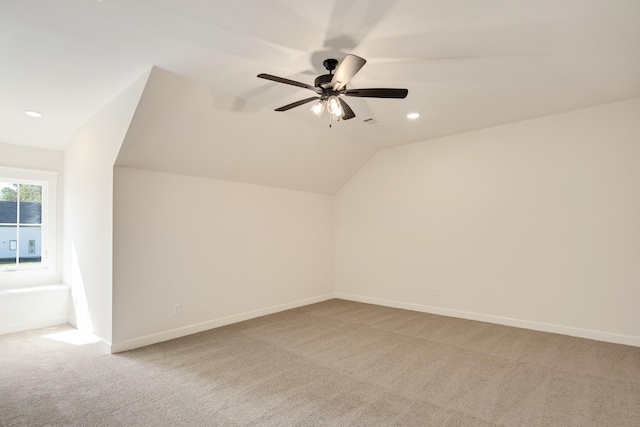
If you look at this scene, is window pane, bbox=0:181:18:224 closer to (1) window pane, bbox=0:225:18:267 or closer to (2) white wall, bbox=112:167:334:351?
(1) window pane, bbox=0:225:18:267

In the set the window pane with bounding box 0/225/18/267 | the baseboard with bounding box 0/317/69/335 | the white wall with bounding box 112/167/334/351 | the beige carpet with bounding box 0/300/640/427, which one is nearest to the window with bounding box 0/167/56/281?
the window pane with bounding box 0/225/18/267

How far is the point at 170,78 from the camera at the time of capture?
3.00 m

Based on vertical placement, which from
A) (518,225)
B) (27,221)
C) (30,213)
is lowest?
(518,225)

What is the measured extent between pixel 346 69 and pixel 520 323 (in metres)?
3.95

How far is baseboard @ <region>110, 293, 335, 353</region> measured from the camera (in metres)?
3.47

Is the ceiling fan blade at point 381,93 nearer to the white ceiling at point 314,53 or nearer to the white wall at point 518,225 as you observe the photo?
the white ceiling at point 314,53

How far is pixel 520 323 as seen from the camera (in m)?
4.24

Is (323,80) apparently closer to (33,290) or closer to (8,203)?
(33,290)

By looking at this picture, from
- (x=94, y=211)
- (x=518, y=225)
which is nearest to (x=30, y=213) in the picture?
(x=94, y=211)

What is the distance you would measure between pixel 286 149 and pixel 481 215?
2907 millimetres

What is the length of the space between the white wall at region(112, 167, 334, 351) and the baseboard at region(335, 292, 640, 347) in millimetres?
1390

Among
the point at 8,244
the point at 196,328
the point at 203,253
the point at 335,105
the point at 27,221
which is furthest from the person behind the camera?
the point at 27,221

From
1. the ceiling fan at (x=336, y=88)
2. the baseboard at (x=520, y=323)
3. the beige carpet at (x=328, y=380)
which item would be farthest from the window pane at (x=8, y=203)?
the baseboard at (x=520, y=323)

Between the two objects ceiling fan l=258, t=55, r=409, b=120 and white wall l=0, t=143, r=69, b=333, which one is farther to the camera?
white wall l=0, t=143, r=69, b=333
